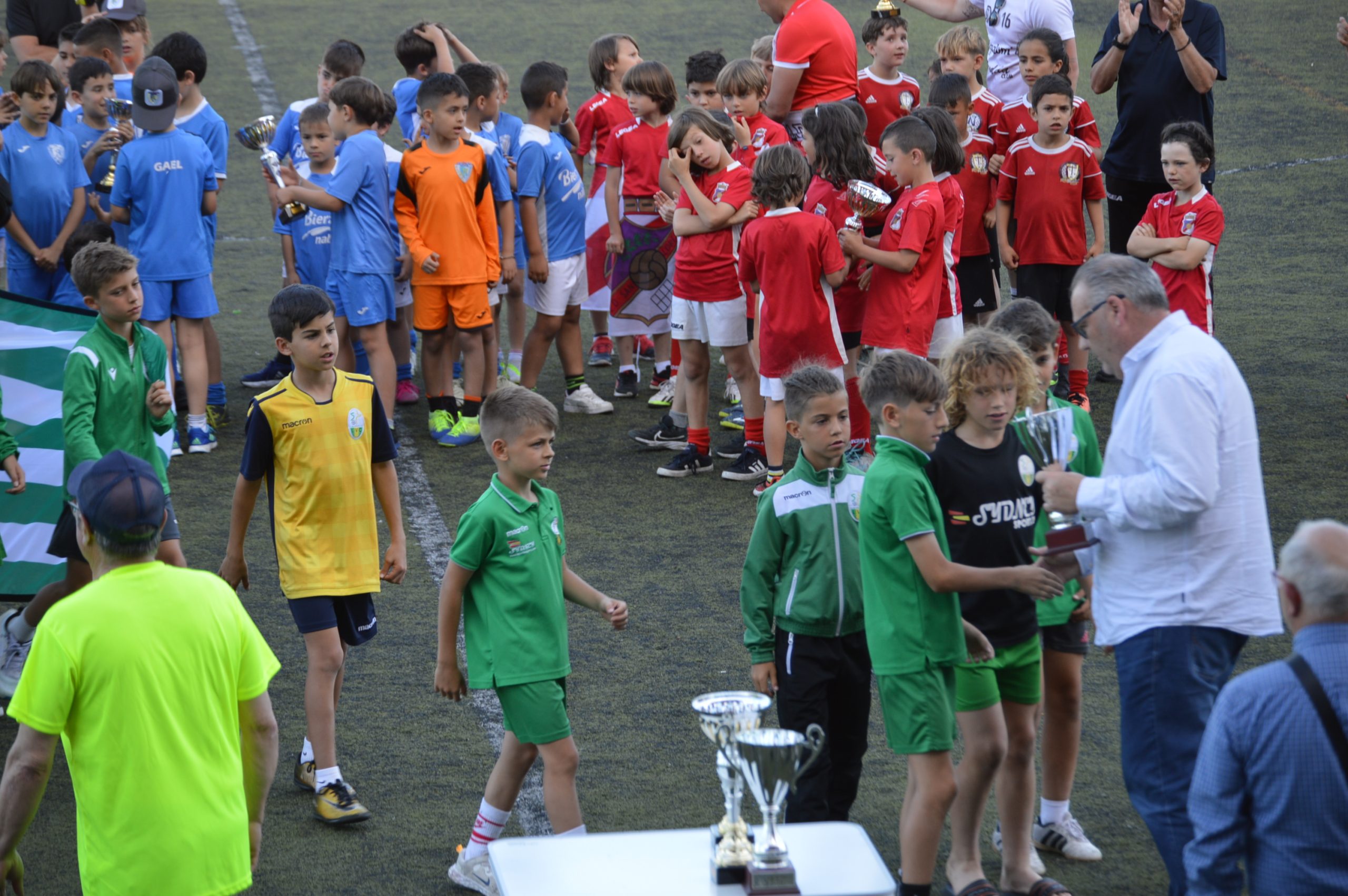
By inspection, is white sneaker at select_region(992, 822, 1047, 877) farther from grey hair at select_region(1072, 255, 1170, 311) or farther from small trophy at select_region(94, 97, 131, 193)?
small trophy at select_region(94, 97, 131, 193)

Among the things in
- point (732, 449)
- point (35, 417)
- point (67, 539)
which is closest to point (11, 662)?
point (67, 539)

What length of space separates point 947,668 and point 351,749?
7.81 ft

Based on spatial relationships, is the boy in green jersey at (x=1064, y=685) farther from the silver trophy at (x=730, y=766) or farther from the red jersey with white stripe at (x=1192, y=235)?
the red jersey with white stripe at (x=1192, y=235)

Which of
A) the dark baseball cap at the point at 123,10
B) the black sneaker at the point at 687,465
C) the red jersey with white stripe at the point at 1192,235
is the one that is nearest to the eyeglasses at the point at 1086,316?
the red jersey with white stripe at the point at 1192,235

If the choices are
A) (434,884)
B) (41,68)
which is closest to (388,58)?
(41,68)

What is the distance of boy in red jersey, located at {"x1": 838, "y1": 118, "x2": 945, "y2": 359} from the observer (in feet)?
23.8

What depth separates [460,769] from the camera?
16.7 ft

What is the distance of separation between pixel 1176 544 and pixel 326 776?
2.83 metres

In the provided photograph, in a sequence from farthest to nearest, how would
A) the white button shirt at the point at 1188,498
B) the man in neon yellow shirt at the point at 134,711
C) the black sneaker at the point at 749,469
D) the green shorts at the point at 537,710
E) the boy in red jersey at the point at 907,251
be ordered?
1. the black sneaker at the point at 749,469
2. the boy in red jersey at the point at 907,251
3. the green shorts at the point at 537,710
4. the white button shirt at the point at 1188,498
5. the man in neon yellow shirt at the point at 134,711

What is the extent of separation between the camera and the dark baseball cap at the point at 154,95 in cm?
812

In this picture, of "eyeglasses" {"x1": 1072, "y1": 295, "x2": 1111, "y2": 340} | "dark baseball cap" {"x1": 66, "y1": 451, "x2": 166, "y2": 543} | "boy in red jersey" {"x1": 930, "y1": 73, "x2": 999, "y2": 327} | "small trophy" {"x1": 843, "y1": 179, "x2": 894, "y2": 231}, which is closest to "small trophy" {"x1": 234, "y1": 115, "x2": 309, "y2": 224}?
"small trophy" {"x1": 843, "y1": 179, "x2": 894, "y2": 231}

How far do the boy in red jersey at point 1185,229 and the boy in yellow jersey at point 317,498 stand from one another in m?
4.60

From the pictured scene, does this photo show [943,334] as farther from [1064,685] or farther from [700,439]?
[1064,685]

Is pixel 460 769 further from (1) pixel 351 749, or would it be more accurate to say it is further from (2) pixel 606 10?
(2) pixel 606 10
